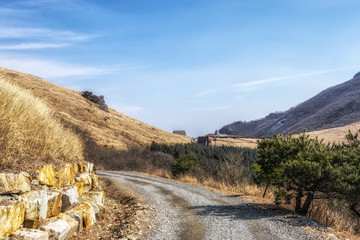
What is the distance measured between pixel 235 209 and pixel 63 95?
51.3 meters

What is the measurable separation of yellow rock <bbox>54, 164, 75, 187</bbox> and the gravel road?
9.35ft

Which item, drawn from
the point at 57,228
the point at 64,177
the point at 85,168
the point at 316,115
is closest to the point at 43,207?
the point at 57,228

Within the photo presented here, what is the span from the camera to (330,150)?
9.97 m

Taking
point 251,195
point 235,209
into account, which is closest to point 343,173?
point 235,209

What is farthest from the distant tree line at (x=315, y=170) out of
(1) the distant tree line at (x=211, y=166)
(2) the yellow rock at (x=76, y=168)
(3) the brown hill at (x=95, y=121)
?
(3) the brown hill at (x=95, y=121)

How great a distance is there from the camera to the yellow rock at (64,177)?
750 cm

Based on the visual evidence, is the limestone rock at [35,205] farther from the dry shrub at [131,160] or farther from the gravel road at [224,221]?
the dry shrub at [131,160]

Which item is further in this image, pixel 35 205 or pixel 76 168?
pixel 76 168

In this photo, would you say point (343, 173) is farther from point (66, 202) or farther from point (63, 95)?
point (63, 95)

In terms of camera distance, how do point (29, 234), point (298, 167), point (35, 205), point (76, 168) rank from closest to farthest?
point (29, 234) → point (35, 205) → point (298, 167) → point (76, 168)

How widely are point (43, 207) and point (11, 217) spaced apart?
3.17ft

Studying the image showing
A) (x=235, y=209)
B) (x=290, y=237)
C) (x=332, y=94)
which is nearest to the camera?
(x=290, y=237)

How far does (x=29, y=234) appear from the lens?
16.4 feet

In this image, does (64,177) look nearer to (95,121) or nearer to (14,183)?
(14,183)
